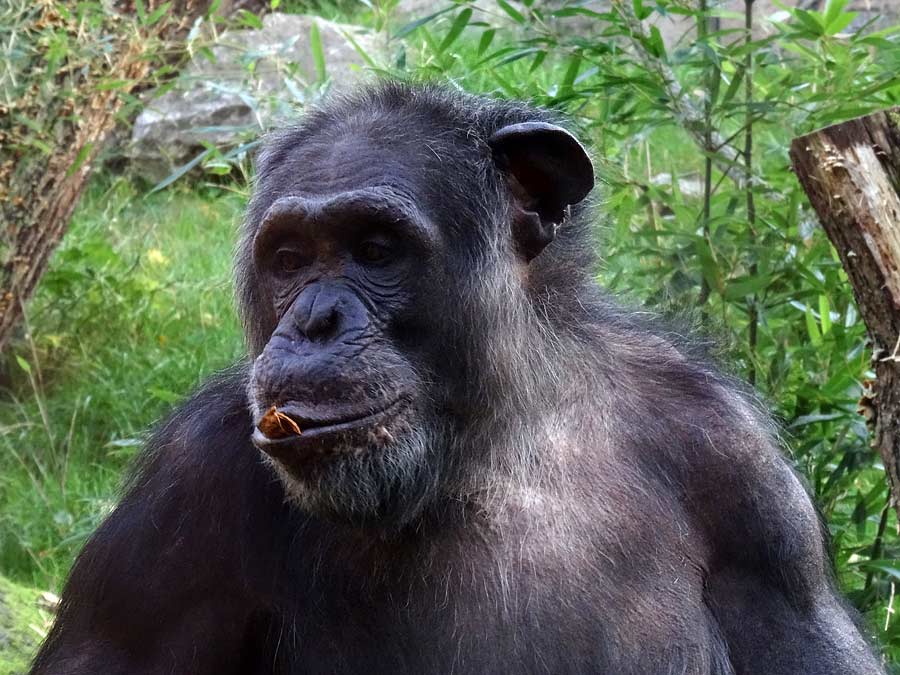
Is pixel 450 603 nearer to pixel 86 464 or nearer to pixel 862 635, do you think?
pixel 862 635

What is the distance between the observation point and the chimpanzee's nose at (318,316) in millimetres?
3357

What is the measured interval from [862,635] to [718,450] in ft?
2.62

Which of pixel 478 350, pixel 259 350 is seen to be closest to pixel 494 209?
pixel 478 350

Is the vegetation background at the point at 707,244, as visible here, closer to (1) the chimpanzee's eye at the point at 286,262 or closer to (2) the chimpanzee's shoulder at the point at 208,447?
(2) the chimpanzee's shoulder at the point at 208,447

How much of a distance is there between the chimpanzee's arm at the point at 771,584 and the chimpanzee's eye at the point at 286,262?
1.47 metres

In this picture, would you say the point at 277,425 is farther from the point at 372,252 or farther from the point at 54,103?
the point at 54,103

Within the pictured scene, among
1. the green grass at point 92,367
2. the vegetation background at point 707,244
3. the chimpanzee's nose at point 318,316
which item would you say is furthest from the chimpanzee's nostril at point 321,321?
the green grass at point 92,367

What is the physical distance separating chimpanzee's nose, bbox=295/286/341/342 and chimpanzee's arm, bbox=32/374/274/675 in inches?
23.3

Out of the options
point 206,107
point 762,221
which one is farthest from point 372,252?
point 206,107

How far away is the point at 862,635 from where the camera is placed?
13.8 ft

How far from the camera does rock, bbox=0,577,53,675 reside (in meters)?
5.16

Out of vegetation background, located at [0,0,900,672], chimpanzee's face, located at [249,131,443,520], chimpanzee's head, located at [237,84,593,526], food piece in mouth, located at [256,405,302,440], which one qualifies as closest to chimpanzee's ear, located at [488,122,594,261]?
chimpanzee's head, located at [237,84,593,526]

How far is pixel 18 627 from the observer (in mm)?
5324

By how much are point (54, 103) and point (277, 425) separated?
449 cm
